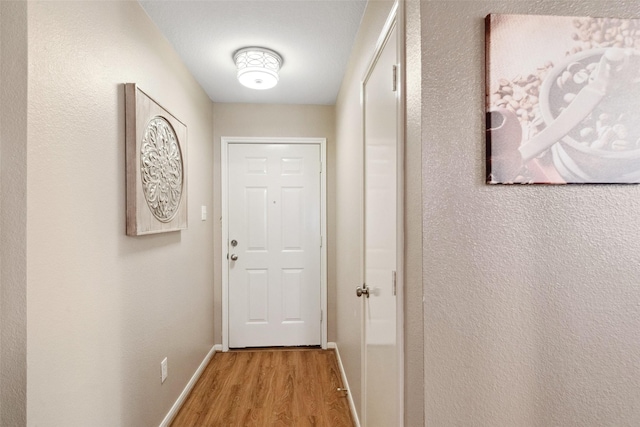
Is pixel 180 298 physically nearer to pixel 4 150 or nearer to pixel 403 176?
pixel 4 150

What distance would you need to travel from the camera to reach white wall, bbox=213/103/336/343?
304 cm

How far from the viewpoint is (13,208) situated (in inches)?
38.2

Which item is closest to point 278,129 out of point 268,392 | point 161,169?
point 161,169

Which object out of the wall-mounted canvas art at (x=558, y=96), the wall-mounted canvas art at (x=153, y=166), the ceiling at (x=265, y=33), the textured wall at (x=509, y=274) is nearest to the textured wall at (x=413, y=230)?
the textured wall at (x=509, y=274)

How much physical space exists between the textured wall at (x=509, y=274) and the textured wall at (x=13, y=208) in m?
1.19

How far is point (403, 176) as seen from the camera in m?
1.04

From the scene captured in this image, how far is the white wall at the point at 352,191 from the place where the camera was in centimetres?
170

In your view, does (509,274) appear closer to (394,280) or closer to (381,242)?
(394,280)

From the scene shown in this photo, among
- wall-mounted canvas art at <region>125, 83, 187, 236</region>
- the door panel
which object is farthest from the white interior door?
wall-mounted canvas art at <region>125, 83, 187, 236</region>

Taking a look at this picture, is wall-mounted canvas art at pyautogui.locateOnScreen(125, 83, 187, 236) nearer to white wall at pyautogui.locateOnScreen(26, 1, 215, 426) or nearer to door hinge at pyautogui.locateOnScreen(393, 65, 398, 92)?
white wall at pyautogui.locateOnScreen(26, 1, 215, 426)

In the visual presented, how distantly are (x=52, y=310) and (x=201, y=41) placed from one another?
1674 millimetres

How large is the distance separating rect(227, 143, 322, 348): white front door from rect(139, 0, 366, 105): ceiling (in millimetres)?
744

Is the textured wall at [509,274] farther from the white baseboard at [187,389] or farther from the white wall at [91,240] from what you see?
the white baseboard at [187,389]

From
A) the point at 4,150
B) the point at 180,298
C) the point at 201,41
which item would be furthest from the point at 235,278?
the point at 4,150
